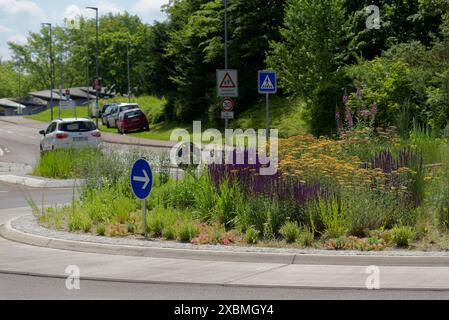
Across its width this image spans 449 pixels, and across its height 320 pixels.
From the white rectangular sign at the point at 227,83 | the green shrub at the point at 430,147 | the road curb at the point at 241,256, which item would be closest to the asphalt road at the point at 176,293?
the road curb at the point at 241,256

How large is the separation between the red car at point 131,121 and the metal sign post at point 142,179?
41.0m

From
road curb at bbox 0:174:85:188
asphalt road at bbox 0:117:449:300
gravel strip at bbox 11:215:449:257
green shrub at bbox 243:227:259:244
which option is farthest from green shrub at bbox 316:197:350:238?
road curb at bbox 0:174:85:188

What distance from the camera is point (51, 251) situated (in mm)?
11945

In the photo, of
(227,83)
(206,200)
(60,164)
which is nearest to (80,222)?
(206,200)

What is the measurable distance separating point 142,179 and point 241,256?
8.74ft

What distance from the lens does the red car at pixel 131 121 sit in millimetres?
53369

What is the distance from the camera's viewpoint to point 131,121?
53812 millimetres

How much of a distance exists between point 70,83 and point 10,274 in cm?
16742

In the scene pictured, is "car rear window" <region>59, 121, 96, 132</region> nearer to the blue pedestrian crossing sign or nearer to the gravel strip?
the blue pedestrian crossing sign

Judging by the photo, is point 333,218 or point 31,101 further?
point 31,101

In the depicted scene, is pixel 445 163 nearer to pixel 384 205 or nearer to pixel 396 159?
pixel 396 159

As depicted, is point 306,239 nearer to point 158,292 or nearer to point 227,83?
point 158,292

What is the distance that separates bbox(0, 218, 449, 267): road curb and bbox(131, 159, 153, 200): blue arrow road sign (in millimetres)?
1120

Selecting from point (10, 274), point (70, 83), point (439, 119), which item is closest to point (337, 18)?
point (439, 119)
